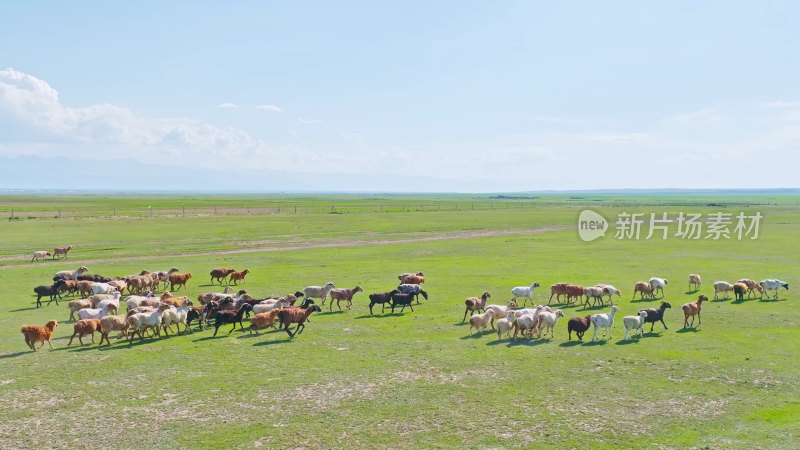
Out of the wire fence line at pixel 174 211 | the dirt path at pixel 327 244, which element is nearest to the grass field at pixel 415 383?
the dirt path at pixel 327 244

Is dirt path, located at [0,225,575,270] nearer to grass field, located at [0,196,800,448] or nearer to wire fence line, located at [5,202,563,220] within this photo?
grass field, located at [0,196,800,448]

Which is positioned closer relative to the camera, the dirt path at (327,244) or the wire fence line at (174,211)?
the dirt path at (327,244)

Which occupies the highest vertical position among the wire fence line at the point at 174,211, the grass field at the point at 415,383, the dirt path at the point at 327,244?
the wire fence line at the point at 174,211

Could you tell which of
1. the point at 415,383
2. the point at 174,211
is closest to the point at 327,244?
the point at 415,383

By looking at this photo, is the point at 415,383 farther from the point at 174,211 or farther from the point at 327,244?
the point at 174,211

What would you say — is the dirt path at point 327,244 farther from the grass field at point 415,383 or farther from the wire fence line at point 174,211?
the wire fence line at point 174,211

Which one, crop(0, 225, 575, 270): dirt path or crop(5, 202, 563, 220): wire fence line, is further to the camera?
crop(5, 202, 563, 220): wire fence line

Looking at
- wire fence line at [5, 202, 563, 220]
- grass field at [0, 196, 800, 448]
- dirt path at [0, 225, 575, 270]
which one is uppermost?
wire fence line at [5, 202, 563, 220]

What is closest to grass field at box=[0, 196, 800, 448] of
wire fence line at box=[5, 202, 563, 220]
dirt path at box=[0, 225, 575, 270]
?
dirt path at box=[0, 225, 575, 270]

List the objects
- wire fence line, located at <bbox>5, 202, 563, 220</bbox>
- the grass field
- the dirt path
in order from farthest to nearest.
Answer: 1. wire fence line, located at <bbox>5, 202, 563, 220</bbox>
2. the dirt path
3. the grass field

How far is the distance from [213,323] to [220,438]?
10522 millimetres

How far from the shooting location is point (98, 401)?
13055 mm

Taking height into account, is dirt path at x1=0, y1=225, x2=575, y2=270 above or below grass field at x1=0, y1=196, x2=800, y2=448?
above

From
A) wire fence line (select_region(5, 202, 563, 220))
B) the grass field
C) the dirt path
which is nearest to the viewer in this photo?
the grass field
